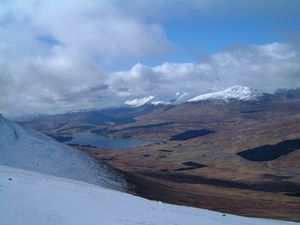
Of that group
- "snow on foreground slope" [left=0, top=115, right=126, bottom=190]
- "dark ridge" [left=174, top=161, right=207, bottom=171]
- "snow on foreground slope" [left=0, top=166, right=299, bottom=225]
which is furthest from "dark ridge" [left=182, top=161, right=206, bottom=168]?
"snow on foreground slope" [left=0, top=166, right=299, bottom=225]

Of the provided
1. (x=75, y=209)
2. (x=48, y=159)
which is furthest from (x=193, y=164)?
(x=75, y=209)

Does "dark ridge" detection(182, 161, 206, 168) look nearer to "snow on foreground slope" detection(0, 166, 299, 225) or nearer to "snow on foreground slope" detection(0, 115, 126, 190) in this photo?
"snow on foreground slope" detection(0, 115, 126, 190)

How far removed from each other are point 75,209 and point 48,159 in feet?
112

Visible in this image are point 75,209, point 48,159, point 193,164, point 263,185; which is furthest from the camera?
point 193,164

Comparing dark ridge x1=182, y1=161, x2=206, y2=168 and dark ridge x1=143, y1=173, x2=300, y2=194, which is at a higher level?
dark ridge x1=182, y1=161, x2=206, y2=168

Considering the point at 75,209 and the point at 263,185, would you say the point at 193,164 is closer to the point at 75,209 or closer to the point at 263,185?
the point at 263,185

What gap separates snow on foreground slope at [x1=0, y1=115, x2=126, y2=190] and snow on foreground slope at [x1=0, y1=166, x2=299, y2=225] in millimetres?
21363

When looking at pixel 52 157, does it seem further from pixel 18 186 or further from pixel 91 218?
pixel 91 218

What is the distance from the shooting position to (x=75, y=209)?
83.8 ft

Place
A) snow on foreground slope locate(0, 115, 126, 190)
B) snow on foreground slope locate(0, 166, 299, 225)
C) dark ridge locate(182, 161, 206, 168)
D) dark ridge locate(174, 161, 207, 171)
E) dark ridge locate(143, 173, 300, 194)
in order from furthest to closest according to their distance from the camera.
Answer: dark ridge locate(182, 161, 206, 168) → dark ridge locate(174, 161, 207, 171) → dark ridge locate(143, 173, 300, 194) → snow on foreground slope locate(0, 115, 126, 190) → snow on foreground slope locate(0, 166, 299, 225)

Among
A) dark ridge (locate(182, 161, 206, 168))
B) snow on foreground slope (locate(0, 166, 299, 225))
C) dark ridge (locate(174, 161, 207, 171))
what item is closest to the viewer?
snow on foreground slope (locate(0, 166, 299, 225))

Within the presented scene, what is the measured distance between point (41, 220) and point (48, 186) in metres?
11.3

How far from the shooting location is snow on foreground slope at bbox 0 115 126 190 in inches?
2137

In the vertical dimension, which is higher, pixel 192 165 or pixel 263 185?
pixel 192 165
